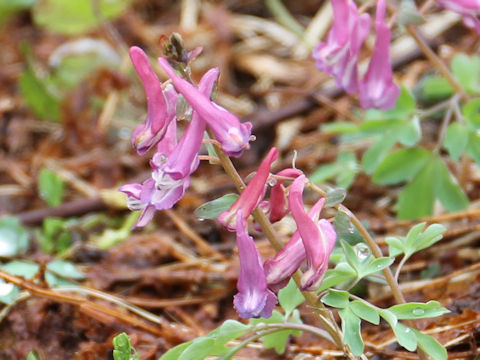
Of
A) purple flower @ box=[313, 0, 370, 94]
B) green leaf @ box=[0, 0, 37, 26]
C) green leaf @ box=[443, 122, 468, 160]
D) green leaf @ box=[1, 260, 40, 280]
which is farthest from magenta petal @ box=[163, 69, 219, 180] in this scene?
green leaf @ box=[0, 0, 37, 26]

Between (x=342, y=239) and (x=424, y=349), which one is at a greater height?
(x=342, y=239)

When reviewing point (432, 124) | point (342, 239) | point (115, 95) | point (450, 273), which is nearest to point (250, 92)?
point (115, 95)

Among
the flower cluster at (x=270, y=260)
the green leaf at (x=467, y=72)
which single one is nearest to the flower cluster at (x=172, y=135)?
the flower cluster at (x=270, y=260)

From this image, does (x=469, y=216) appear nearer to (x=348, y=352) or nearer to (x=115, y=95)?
(x=348, y=352)

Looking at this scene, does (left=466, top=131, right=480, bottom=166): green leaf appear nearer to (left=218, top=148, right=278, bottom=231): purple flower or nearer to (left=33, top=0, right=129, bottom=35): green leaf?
(left=218, top=148, right=278, bottom=231): purple flower

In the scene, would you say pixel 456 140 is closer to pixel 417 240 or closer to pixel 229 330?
pixel 417 240
